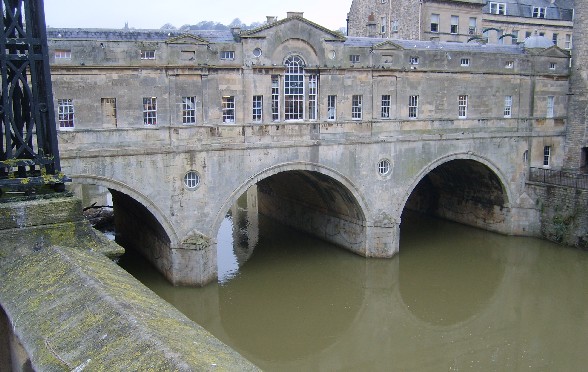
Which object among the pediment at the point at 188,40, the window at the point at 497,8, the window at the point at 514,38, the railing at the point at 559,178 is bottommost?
the railing at the point at 559,178

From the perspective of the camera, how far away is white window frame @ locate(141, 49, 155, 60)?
1994 cm

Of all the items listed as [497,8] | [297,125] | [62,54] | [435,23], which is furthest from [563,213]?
[62,54]

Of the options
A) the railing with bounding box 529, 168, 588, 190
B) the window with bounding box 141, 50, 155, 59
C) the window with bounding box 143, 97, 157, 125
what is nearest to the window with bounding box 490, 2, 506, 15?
the railing with bounding box 529, 168, 588, 190

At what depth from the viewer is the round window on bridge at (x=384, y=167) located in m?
25.1

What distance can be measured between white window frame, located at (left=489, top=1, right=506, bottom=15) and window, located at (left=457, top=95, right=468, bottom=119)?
19242 millimetres

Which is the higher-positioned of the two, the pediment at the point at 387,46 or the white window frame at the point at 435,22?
the white window frame at the point at 435,22

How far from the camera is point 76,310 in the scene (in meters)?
4.91

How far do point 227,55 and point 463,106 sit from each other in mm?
12127

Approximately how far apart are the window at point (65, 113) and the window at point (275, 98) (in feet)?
24.8

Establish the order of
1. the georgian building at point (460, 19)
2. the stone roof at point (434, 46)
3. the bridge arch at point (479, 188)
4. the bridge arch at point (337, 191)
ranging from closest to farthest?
the bridge arch at point (337, 191) < the stone roof at point (434, 46) < the bridge arch at point (479, 188) < the georgian building at point (460, 19)

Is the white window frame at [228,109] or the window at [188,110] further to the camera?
the white window frame at [228,109]

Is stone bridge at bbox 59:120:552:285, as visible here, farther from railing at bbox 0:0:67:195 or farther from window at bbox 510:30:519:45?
railing at bbox 0:0:67:195

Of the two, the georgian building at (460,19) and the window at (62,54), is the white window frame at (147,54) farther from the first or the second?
A: the georgian building at (460,19)

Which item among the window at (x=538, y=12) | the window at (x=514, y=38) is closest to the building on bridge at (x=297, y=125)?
the window at (x=514, y=38)
